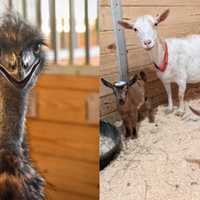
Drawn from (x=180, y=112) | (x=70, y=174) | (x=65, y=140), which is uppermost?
(x=180, y=112)

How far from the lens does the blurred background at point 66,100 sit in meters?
1.35

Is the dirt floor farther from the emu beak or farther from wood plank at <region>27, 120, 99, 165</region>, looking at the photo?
the emu beak

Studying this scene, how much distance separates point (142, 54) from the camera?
1242mm

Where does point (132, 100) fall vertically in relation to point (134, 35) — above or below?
below

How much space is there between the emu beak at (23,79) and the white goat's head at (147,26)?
0.40 m

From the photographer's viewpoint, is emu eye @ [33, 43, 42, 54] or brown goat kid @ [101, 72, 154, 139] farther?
emu eye @ [33, 43, 42, 54]

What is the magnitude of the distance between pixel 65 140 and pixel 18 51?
0.37 m

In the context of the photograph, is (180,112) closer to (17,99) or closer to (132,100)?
(132,100)

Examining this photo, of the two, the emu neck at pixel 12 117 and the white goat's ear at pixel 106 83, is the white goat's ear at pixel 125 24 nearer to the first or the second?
the white goat's ear at pixel 106 83

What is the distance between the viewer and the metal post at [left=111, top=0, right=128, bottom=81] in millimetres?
1229

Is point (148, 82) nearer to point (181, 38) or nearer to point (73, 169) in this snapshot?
point (181, 38)

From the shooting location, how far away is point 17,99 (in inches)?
56.6

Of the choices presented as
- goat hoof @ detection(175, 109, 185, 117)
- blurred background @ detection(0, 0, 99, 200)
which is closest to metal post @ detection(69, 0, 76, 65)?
blurred background @ detection(0, 0, 99, 200)

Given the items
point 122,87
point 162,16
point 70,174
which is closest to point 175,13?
point 162,16
